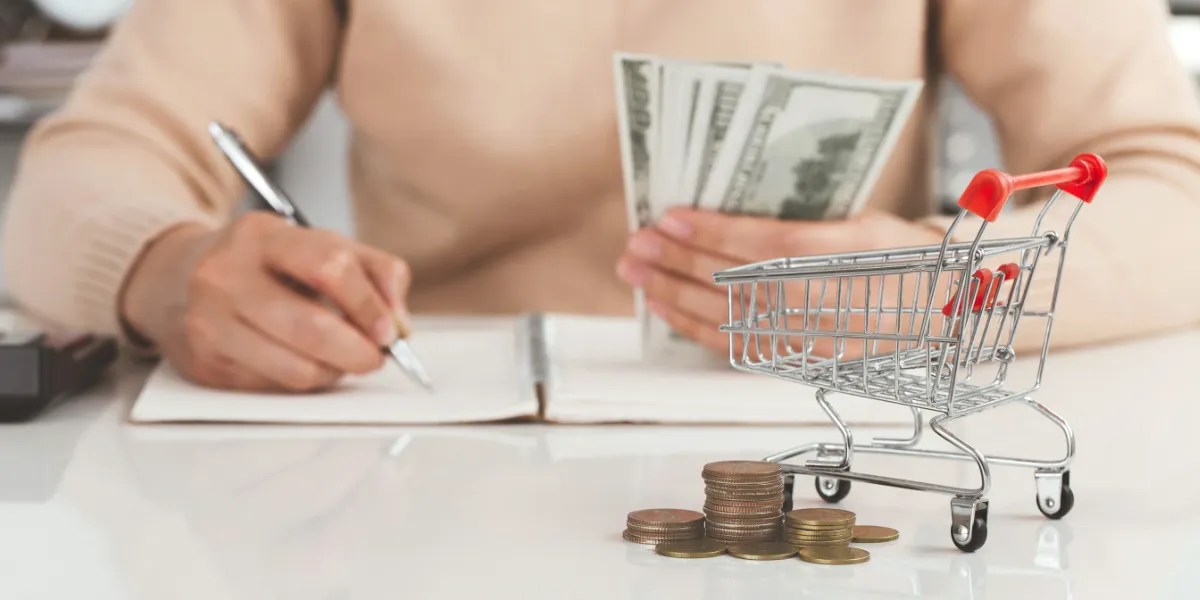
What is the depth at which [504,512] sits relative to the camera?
1.53 feet

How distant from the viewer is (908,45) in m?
1.21

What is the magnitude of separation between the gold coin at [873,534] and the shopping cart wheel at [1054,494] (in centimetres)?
8

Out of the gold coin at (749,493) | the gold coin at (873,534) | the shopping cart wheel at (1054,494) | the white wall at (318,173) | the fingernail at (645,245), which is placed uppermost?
the gold coin at (749,493)

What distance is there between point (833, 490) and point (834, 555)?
94mm

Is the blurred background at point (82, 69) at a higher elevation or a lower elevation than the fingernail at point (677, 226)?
lower

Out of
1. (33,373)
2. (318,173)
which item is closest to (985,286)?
(33,373)

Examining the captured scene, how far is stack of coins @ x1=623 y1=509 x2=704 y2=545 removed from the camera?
1.35ft

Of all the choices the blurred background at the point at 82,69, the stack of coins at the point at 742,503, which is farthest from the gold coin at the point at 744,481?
the blurred background at the point at 82,69

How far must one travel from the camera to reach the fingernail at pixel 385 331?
0.72m

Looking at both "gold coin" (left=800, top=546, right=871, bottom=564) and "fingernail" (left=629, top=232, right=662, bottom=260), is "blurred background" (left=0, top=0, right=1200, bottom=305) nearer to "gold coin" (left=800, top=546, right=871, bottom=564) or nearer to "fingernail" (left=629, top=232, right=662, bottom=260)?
"fingernail" (left=629, top=232, right=662, bottom=260)

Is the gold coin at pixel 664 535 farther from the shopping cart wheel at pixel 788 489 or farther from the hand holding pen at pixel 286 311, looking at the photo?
the hand holding pen at pixel 286 311

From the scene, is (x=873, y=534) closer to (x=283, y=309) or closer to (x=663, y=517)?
(x=663, y=517)

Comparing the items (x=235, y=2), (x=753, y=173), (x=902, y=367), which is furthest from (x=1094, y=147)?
(x=235, y=2)

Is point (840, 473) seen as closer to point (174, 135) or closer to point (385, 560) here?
point (385, 560)
